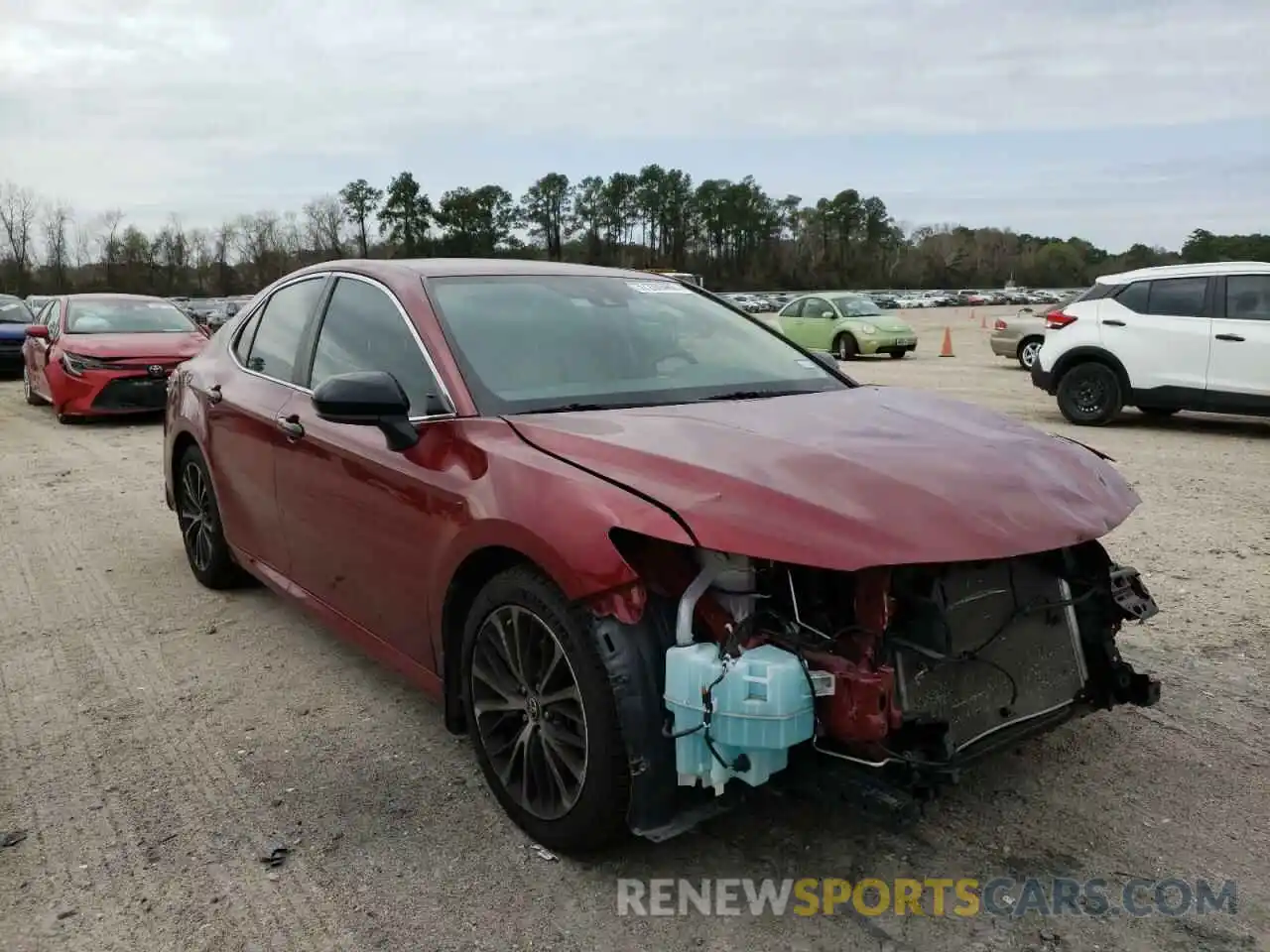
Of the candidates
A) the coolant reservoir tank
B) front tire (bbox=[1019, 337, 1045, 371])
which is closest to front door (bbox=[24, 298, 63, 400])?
the coolant reservoir tank

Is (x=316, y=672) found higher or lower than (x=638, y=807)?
lower

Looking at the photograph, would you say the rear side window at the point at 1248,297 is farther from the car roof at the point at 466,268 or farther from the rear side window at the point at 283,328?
the rear side window at the point at 283,328

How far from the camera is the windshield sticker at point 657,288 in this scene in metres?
4.16

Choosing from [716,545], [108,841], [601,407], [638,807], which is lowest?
[108,841]

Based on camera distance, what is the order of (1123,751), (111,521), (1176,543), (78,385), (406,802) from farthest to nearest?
1. (78,385)
2. (111,521)
3. (1176,543)
4. (1123,751)
5. (406,802)

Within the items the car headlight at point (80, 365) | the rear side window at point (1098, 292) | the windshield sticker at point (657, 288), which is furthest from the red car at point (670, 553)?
the car headlight at point (80, 365)

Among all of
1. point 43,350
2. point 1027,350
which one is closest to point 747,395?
point 43,350

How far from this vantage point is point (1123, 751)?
11.1 ft

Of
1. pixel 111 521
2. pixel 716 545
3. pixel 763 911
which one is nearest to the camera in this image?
pixel 716 545

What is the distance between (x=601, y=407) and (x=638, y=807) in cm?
127

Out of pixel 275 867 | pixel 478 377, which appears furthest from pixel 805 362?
pixel 275 867

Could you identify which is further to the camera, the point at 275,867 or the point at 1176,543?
the point at 1176,543

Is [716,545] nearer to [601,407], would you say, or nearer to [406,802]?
[601,407]

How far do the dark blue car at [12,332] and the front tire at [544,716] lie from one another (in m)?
19.1
